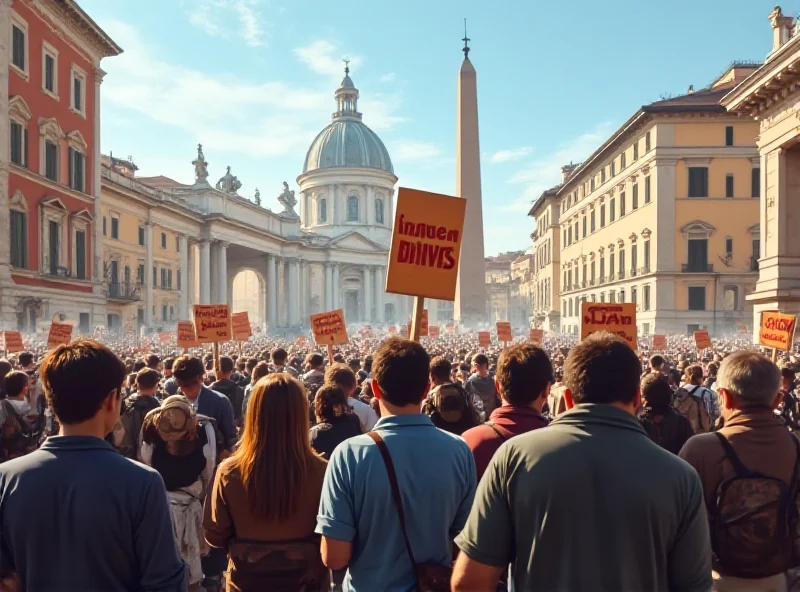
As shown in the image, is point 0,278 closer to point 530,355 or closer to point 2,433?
point 2,433

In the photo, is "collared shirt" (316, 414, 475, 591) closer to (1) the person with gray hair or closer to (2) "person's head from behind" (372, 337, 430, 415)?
(2) "person's head from behind" (372, 337, 430, 415)

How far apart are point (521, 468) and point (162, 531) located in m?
1.24

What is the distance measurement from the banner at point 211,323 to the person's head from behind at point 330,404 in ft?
36.4

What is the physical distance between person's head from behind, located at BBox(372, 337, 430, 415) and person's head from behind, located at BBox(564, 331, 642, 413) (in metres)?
0.82

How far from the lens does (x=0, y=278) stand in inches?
1051

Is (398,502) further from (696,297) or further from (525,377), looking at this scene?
(696,297)

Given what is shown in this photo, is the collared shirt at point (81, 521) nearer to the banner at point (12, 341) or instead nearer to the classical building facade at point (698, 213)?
the banner at point (12, 341)

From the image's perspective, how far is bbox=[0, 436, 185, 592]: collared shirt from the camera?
2.52 meters

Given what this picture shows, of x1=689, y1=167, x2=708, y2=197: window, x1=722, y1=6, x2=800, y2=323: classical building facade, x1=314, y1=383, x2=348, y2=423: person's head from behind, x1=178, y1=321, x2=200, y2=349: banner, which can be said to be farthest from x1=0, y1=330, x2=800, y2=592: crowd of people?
x1=689, y1=167, x2=708, y2=197: window

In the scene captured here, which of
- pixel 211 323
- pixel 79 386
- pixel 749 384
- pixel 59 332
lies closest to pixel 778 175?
pixel 211 323

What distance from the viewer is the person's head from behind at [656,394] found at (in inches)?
223

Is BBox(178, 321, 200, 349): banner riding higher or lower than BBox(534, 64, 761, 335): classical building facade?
lower

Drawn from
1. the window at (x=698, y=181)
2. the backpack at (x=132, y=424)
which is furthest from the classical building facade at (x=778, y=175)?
the backpack at (x=132, y=424)

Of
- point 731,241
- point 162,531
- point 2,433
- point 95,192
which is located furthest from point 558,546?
point 731,241
